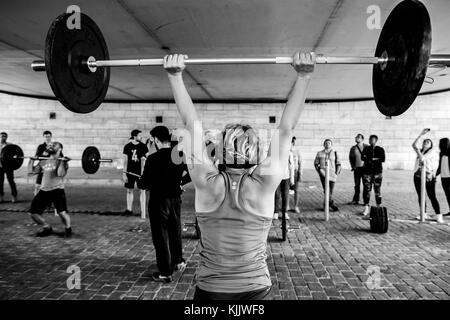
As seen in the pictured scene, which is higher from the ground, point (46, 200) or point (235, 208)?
point (235, 208)


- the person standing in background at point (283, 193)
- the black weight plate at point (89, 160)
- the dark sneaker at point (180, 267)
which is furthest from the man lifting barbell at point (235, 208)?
the black weight plate at point (89, 160)

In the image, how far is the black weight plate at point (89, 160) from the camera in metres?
6.31

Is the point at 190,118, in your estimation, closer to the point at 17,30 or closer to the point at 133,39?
the point at 133,39

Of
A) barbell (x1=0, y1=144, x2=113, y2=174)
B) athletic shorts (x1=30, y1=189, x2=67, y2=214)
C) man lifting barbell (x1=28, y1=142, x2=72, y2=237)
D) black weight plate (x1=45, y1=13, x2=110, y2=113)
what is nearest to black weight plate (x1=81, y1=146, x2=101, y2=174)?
barbell (x1=0, y1=144, x2=113, y2=174)

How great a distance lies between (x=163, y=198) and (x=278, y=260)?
1952mm

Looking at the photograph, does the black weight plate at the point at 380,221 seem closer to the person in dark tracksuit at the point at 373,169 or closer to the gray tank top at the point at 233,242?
the person in dark tracksuit at the point at 373,169

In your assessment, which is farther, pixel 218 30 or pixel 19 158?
pixel 19 158

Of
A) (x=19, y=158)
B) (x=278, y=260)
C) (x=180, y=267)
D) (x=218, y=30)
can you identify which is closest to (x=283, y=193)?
(x=278, y=260)

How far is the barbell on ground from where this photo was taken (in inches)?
88.0

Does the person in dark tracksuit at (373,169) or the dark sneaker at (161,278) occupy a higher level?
the person in dark tracksuit at (373,169)

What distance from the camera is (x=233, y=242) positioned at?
1.67m

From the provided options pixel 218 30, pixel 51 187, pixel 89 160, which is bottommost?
pixel 51 187

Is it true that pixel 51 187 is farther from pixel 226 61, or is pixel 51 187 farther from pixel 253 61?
pixel 253 61
